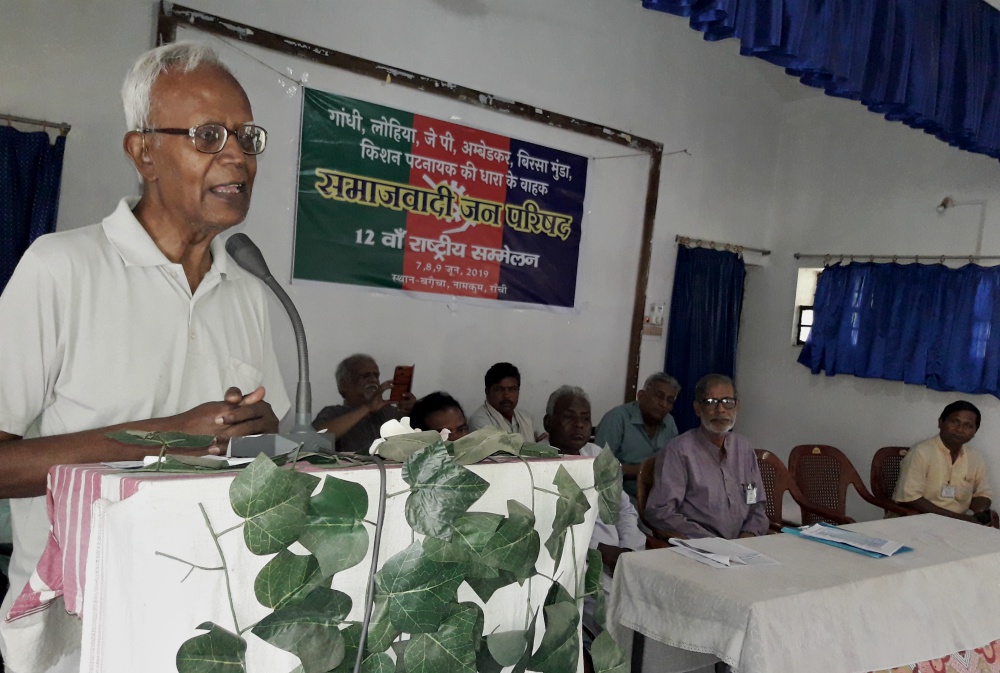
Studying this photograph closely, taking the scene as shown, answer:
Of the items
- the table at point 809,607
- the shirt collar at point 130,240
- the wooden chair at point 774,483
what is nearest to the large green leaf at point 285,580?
the shirt collar at point 130,240

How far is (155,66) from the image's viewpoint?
1013 mm

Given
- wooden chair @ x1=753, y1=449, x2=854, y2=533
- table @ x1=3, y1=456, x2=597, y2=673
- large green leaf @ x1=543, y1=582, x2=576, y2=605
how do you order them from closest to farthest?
table @ x1=3, y1=456, x2=597, y2=673, large green leaf @ x1=543, y1=582, x2=576, y2=605, wooden chair @ x1=753, y1=449, x2=854, y2=533

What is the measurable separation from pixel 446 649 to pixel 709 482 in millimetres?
2903

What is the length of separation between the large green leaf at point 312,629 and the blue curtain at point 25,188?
3132 mm

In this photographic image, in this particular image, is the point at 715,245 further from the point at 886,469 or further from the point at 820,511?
the point at 820,511

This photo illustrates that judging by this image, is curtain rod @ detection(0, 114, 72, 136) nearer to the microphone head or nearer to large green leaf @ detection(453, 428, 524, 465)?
the microphone head

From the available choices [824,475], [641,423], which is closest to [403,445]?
[641,423]

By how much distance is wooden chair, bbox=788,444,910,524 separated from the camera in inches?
187

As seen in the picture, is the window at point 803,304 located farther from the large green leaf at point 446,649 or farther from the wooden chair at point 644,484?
the large green leaf at point 446,649

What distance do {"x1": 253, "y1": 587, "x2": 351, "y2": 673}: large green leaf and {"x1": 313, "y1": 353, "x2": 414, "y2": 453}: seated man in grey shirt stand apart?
2.98m

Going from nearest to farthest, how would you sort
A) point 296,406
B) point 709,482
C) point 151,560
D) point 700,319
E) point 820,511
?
point 151,560
point 296,406
point 709,482
point 820,511
point 700,319

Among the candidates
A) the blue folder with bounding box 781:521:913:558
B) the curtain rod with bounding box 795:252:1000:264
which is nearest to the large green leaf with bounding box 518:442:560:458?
the blue folder with bounding box 781:521:913:558

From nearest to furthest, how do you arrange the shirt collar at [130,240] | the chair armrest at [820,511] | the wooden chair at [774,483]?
the shirt collar at [130,240], the wooden chair at [774,483], the chair armrest at [820,511]

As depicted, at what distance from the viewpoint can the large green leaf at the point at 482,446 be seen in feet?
2.34
